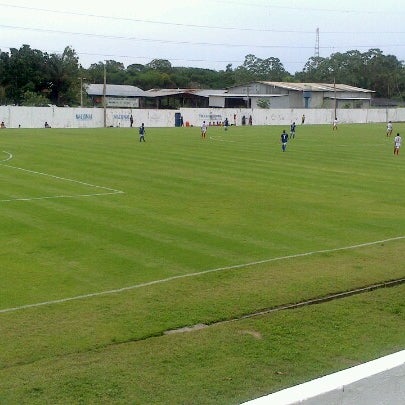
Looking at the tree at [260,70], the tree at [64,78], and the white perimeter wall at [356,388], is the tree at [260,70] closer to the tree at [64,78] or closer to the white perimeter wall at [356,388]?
the tree at [64,78]

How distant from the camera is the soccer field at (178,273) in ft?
30.7

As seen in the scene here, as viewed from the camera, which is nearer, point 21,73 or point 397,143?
point 397,143

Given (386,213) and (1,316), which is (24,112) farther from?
(1,316)

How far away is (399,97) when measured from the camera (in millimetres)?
157375

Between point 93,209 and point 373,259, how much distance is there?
984 cm

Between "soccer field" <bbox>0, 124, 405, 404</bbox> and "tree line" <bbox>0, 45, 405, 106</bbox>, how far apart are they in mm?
75197

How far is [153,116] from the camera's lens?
88.8m

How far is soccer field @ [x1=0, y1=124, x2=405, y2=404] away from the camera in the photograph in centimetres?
934

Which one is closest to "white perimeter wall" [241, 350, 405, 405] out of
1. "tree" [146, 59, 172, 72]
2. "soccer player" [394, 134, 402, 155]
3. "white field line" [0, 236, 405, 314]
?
"white field line" [0, 236, 405, 314]

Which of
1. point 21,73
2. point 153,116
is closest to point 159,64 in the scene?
point 21,73

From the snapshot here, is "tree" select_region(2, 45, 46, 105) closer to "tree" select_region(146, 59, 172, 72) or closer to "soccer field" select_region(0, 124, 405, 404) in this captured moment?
"tree" select_region(146, 59, 172, 72)

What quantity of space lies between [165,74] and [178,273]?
137073 mm

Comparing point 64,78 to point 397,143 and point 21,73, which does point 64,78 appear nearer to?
point 21,73

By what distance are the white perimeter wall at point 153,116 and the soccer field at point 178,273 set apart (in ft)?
153
